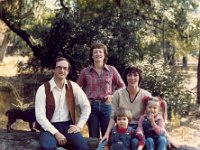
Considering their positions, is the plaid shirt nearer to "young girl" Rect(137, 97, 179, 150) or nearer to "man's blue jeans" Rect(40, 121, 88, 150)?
"man's blue jeans" Rect(40, 121, 88, 150)

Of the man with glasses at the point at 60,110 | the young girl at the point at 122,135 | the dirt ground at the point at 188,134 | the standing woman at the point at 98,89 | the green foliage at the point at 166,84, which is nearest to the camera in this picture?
the young girl at the point at 122,135

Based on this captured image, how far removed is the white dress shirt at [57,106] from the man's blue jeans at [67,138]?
5cm

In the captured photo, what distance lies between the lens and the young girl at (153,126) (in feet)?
11.7

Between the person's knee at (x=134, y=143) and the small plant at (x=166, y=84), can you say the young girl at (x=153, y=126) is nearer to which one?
the person's knee at (x=134, y=143)

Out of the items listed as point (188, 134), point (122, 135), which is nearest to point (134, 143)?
point (122, 135)

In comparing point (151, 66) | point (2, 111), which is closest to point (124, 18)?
point (151, 66)

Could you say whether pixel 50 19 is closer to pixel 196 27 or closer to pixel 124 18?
pixel 124 18

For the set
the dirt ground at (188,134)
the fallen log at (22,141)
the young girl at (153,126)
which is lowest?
the dirt ground at (188,134)

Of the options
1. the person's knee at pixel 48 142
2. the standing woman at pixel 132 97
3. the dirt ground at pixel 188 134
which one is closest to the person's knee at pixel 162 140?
the standing woman at pixel 132 97

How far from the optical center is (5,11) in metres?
10.4

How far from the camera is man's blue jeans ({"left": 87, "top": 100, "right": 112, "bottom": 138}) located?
13.8 feet

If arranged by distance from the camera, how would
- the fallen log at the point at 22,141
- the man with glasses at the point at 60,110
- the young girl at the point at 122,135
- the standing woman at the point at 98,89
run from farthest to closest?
the standing woman at the point at 98,89 → the fallen log at the point at 22,141 → the man with glasses at the point at 60,110 → the young girl at the point at 122,135

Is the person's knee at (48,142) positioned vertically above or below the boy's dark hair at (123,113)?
below

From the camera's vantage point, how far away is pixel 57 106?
375cm
